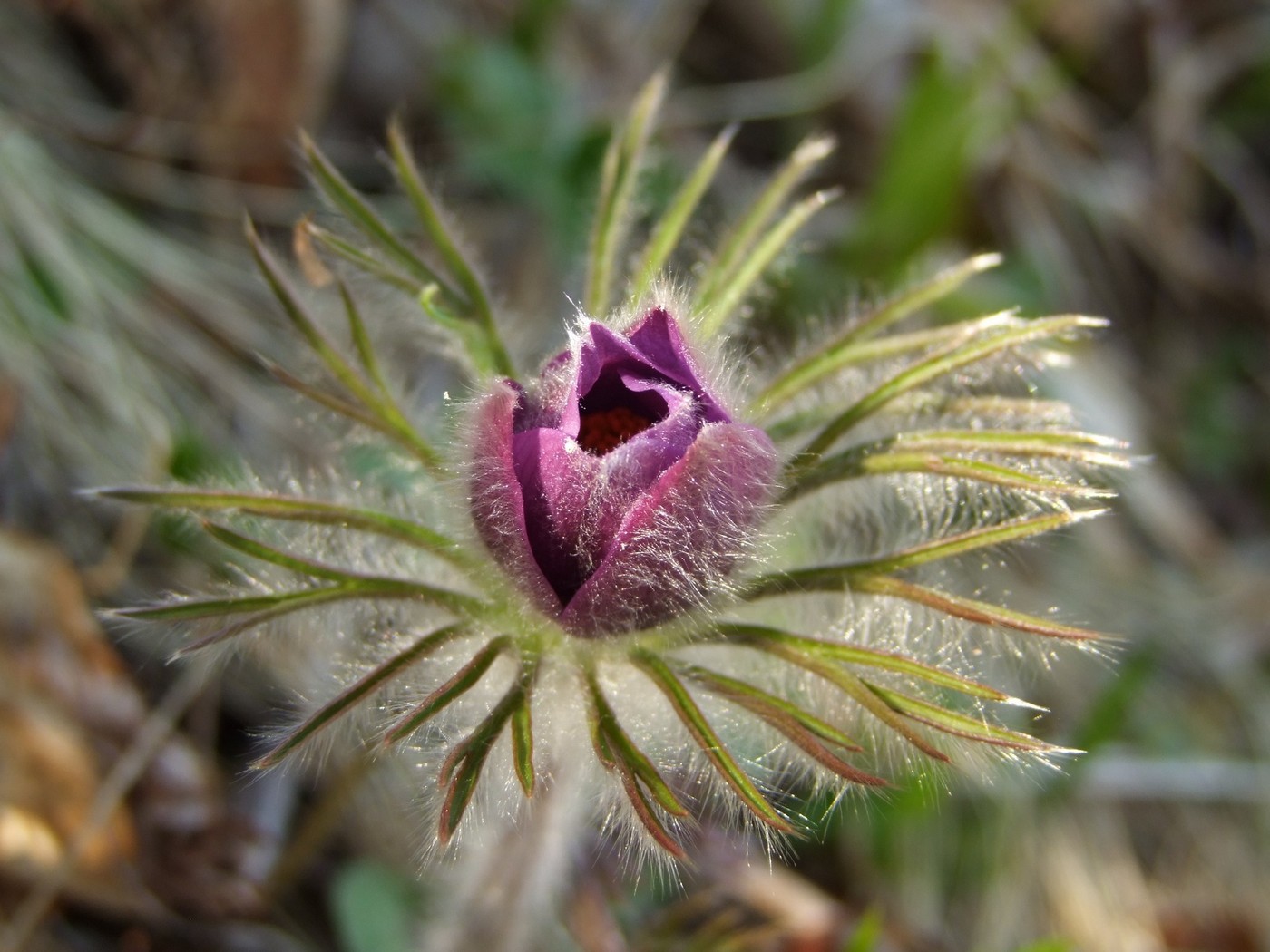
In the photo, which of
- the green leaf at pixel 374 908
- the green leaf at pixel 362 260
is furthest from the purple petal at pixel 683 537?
the green leaf at pixel 374 908

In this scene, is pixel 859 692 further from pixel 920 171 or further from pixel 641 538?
pixel 920 171

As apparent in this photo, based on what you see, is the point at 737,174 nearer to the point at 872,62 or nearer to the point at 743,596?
the point at 872,62

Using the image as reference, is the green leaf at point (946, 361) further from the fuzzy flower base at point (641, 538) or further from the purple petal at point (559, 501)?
the purple petal at point (559, 501)

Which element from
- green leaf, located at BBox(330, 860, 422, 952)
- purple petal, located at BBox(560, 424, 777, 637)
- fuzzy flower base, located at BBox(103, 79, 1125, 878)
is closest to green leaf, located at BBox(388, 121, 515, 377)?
fuzzy flower base, located at BBox(103, 79, 1125, 878)

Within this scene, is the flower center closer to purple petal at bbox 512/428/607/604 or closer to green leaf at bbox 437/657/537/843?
purple petal at bbox 512/428/607/604

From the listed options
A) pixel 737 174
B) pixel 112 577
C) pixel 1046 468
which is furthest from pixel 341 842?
pixel 737 174

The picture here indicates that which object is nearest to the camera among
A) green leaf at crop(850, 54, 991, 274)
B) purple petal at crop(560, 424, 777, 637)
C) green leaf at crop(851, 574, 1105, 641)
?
purple petal at crop(560, 424, 777, 637)

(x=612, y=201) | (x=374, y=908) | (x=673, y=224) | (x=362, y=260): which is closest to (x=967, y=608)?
(x=673, y=224)
